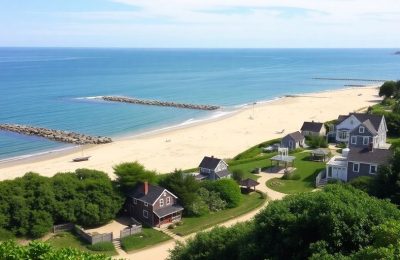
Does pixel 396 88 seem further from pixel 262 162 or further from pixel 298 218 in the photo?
pixel 298 218

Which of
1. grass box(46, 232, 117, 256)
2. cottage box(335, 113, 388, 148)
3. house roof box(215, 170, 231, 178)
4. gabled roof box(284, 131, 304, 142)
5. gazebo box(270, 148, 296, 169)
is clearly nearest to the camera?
grass box(46, 232, 117, 256)

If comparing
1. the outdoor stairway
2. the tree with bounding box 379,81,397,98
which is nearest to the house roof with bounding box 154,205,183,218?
the outdoor stairway

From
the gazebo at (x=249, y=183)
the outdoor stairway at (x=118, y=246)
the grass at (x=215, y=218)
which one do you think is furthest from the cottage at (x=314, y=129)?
the outdoor stairway at (x=118, y=246)

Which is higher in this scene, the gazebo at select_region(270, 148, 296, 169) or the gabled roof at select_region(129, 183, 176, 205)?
the gabled roof at select_region(129, 183, 176, 205)

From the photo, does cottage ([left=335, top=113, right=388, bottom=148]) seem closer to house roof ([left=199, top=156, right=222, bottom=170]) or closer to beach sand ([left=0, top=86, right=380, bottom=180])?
beach sand ([left=0, top=86, right=380, bottom=180])

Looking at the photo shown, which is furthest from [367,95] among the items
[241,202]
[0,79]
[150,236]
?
[0,79]

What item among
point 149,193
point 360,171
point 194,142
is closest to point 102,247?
point 149,193

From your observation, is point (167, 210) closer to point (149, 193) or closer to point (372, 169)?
point (149, 193)
